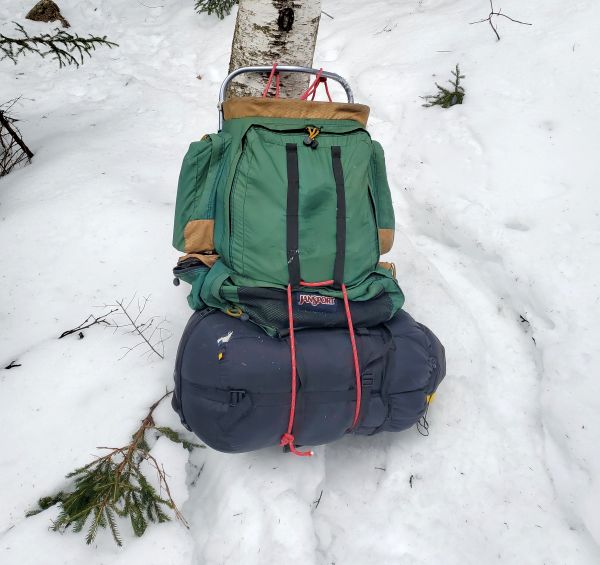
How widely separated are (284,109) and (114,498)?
179 cm

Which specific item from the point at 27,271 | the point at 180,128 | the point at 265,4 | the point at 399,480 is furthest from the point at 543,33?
the point at 27,271

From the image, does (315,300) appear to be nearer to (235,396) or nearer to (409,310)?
(235,396)

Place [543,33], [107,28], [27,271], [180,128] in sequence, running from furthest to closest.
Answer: [107,28] → [180,128] → [543,33] → [27,271]

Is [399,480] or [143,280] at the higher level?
[143,280]

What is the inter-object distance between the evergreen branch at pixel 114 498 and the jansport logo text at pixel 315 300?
0.92 metres

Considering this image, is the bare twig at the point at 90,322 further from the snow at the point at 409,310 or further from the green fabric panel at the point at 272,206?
the green fabric panel at the point at 272,206

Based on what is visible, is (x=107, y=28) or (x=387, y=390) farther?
(x=107, y=28)

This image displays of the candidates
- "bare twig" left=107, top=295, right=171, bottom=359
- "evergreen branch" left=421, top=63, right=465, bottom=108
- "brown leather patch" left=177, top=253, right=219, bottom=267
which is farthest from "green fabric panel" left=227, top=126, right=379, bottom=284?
"evergreen branch" left=421, top=63, right=465, bottom=108

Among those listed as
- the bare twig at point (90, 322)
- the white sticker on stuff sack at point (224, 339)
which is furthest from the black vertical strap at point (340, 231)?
the bare twig at point (90, 322)

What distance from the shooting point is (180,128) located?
4.04 metres

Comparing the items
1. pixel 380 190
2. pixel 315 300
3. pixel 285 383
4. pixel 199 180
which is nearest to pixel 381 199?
pixel 380 190

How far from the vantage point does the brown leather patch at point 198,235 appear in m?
2.17

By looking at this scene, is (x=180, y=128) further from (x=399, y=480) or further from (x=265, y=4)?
(x=399, y=480)

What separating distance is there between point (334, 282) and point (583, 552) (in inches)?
59.6
